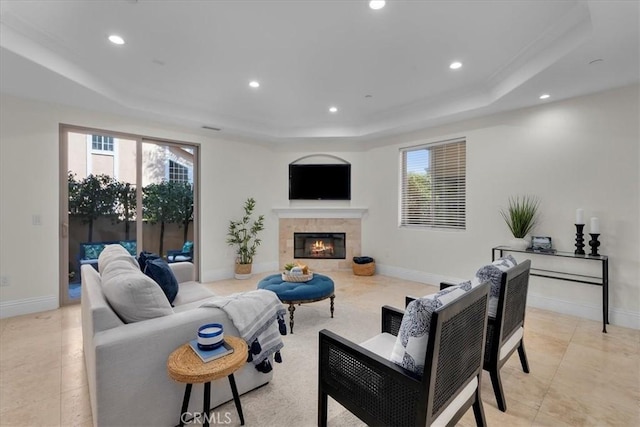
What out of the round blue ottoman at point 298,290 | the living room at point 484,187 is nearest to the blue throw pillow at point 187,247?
the living room at point 484,187

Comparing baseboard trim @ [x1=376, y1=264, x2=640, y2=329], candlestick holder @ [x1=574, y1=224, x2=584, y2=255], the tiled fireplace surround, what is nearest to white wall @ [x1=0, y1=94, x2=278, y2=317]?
the tiled fireplace surround

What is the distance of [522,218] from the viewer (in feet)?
12.6

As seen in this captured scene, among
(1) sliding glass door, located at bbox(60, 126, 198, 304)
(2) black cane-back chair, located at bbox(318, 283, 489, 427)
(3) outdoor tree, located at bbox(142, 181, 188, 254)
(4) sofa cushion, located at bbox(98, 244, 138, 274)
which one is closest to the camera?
(2) black cane-back chair, located at bbox(318, 283, 489, 427)

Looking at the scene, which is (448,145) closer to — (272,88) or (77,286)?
(272,88)

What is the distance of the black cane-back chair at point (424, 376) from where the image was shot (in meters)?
1.22

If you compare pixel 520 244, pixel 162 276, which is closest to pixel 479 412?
pixel 162 276

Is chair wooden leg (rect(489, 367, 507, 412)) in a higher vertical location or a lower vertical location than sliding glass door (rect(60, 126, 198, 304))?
lower

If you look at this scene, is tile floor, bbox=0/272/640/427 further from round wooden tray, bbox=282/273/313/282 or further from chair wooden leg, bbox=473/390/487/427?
round wooden tray, bbox=282/273/313/282

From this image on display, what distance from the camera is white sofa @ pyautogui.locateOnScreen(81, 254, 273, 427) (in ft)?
4.98

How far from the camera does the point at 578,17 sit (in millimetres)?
2402

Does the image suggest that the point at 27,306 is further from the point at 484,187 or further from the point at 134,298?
the point at 484,187

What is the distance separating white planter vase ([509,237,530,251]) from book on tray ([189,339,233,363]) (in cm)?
373

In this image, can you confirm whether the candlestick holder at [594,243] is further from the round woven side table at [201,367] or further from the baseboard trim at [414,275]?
the round woven side table at [201,367]

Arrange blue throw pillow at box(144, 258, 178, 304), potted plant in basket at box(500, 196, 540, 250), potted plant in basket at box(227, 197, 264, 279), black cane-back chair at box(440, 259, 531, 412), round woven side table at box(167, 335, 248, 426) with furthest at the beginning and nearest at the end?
potted plant in basket at box(227, 197, 264, 279) → potted plant in basket at box(500, 196, 540, 250) → blue throw pillow at box(144, 258, 178, 304) → black cane-back chair at box(440, 259, 531, 412) → round woven side table at box(167, 335, 248, 426)
